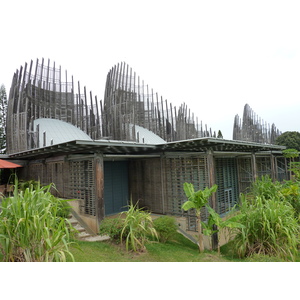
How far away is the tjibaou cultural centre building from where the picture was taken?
24.4 ft

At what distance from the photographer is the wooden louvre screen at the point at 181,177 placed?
311 inches

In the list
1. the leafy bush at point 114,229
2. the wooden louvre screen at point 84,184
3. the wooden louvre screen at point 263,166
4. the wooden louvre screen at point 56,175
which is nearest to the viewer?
the leafy bush at point 114,229

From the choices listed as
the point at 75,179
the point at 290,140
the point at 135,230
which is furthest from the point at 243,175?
the point at 290,140

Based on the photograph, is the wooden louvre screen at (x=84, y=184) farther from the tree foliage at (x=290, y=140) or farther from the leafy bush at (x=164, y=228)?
the tree foliage at (x=290, y=140)

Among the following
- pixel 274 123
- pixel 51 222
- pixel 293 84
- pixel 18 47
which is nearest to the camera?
pixel 51 222

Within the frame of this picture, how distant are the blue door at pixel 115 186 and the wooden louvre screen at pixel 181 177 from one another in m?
2.33

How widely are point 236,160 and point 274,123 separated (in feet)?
53.0

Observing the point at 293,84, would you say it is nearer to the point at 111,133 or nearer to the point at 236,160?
the point at 236,160

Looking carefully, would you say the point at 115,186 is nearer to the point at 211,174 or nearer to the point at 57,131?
the point at 211,174

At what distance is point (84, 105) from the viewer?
1490 cm

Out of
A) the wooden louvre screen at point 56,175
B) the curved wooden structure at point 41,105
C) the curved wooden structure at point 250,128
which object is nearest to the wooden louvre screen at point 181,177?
the wooden louvre screen at point 56,175

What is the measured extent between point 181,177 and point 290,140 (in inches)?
822

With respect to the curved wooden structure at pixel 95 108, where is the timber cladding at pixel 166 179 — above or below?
below
